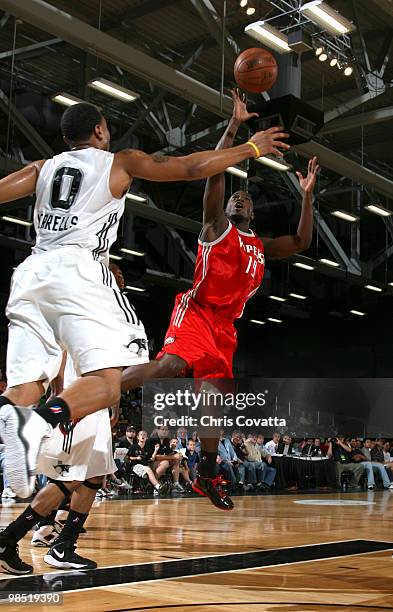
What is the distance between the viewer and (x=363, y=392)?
17.7 metres

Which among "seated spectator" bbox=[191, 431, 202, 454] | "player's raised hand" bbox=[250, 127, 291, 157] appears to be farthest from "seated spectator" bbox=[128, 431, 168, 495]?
"player's raised hand" bbox=[250, 127, 291, 157]

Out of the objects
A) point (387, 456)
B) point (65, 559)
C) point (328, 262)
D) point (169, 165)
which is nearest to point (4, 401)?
point (65, 559)

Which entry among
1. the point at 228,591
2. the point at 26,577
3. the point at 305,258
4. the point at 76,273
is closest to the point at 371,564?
the point at 228,591

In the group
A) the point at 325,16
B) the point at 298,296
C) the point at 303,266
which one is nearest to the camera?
the point at 325,16

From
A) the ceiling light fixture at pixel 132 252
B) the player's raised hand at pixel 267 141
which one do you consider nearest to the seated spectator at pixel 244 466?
the ceiling light fixture at pixel 132 252

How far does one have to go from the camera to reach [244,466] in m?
12.3

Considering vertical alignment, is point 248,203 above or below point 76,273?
above

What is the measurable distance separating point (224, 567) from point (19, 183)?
5.96 ft

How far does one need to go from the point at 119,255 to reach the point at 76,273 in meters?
12.9

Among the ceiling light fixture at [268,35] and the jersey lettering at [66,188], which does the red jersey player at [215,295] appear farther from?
the ceiling light fixture at [268,35]

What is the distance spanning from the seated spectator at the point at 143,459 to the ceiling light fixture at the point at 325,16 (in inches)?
224

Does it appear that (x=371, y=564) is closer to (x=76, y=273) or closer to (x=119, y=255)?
(x=76, y=273)

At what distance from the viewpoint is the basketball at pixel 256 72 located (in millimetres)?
4805

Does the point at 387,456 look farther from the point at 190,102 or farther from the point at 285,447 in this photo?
the point at 190,102
